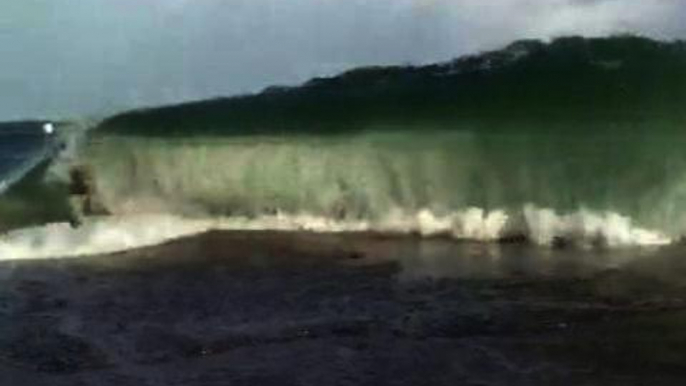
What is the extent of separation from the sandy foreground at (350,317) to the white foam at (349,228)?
0.51 meters

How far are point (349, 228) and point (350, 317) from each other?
12.9 ft

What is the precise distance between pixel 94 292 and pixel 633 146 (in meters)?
5.05

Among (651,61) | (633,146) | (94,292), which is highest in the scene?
(651,61)

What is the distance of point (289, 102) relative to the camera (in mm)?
14898

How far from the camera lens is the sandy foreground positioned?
6910 mm

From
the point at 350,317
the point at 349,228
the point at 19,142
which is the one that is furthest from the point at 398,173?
the point at 19,142

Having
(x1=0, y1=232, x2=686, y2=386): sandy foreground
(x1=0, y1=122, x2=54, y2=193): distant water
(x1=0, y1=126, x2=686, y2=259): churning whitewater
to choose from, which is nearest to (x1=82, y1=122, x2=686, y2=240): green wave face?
(x1=0, y1=126, x2=686, y2=259): churning whitewater

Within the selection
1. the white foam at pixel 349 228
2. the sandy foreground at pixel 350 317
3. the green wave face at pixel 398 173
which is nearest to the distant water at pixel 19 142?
the green wave face at pixel 398 173

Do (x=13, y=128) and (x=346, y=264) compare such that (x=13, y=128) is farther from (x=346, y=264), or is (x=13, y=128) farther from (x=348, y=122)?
(x=346, y=264)

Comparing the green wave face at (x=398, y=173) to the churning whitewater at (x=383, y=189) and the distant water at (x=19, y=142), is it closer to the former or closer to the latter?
the churning whitewater at (x=383, y=189)

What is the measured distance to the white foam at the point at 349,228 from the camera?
11.0m

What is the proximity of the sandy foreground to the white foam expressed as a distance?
1.67 ft

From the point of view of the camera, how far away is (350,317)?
26.5 feet

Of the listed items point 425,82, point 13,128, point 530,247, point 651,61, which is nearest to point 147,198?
point 425,82
